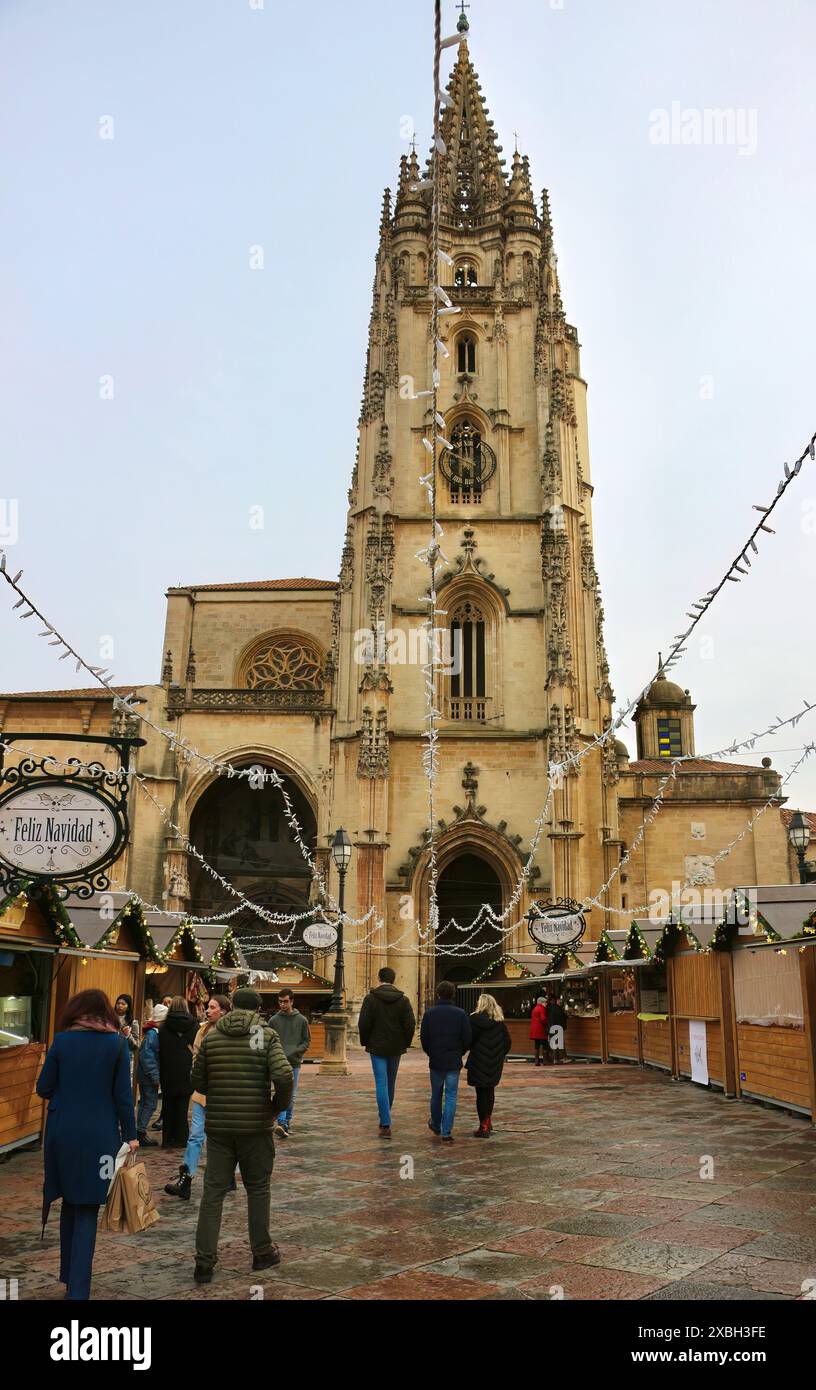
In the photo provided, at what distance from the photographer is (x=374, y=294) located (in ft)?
123

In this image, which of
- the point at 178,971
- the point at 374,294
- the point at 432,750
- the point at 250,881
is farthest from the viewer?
the point at 374,294

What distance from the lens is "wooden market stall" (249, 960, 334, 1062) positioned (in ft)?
78.8

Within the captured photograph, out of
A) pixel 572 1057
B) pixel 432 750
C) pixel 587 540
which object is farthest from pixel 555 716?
pixel 572 1057

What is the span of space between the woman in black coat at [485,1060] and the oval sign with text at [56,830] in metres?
3.84

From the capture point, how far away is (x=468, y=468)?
34.9m

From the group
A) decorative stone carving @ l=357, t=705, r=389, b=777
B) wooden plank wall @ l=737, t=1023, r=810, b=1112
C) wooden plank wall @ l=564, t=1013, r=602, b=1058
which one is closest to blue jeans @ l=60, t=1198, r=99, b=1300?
wooden plank wall @ l=737, t=1023, r=810, b=1112

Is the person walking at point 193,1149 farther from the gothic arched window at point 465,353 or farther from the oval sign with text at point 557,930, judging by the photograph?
the gothic arched window at point 465,353

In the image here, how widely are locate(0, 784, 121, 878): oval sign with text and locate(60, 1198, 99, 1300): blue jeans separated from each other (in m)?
4.30

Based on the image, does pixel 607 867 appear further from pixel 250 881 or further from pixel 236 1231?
pixel 236 1231

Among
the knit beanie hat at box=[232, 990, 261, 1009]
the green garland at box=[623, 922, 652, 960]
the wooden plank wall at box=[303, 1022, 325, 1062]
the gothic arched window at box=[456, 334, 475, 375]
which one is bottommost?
the wooden plank wall at box=[303, 1022, 325, 1062]

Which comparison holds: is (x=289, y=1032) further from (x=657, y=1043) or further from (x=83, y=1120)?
(x=657, y=1043)

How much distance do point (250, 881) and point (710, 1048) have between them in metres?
21.7

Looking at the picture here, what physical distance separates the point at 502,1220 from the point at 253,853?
92.9ft

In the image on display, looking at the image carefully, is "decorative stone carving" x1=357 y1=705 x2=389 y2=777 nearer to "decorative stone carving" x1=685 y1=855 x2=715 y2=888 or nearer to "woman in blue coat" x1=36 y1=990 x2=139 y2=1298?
"decorative stone carving" x1=685 y1=855 x2=715 y2=888
